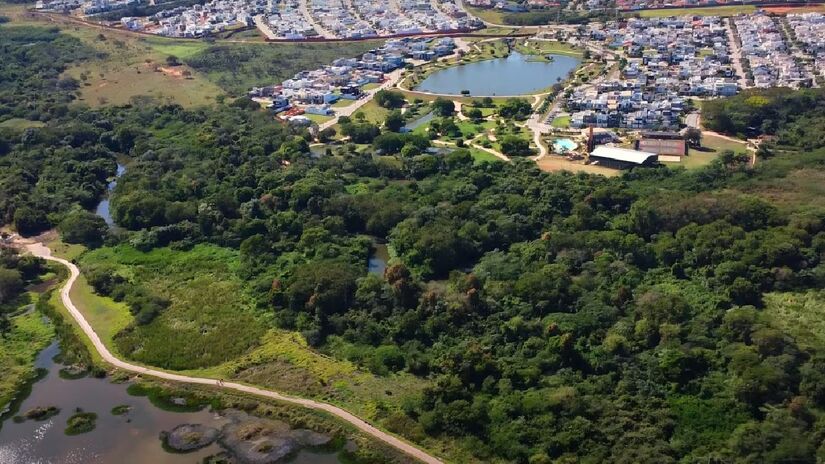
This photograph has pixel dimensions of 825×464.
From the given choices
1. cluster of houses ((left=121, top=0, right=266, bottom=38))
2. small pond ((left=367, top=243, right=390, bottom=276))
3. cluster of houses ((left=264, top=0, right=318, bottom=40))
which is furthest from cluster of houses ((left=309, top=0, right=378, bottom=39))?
small pond ((left=367, top=243, right=390, bottom=276))

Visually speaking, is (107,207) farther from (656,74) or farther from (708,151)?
(656,74)

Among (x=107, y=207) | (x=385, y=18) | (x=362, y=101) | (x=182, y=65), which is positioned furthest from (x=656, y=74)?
(x=107, y=207)

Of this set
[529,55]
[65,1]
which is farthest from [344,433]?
[65,1]

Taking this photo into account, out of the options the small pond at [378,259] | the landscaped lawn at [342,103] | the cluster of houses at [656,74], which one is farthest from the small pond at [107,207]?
the cluster of houses at [656,74]

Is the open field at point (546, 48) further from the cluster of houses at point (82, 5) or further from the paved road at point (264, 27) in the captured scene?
the cluster of houses at point (82, 5)

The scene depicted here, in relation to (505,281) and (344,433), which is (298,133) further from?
(344,433)

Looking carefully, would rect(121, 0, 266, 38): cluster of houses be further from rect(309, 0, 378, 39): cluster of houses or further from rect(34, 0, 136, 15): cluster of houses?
rect(309, 0, 378, 39): cluster of houses
